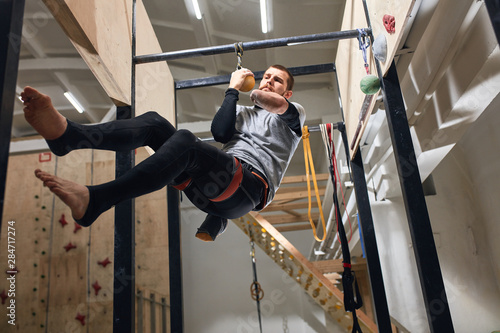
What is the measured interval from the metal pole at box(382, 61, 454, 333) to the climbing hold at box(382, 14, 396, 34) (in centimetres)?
18

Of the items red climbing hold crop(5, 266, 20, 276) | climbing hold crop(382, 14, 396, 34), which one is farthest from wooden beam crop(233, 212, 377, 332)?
red climbing hold crop(5, 266, 20, 276)

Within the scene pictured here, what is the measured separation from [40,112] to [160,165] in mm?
421

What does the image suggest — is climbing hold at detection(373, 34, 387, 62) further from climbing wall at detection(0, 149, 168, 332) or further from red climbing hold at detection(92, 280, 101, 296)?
red climbing hold at detection(92, 280, 101, 296)

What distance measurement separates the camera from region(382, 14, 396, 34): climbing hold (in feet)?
6.34

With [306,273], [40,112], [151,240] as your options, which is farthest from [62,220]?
[40,112]

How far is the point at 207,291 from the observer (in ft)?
28.3

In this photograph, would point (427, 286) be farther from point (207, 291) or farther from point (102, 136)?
point (207, 291)

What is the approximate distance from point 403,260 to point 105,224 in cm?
423

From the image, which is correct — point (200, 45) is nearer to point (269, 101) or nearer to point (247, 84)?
point (247, 84)

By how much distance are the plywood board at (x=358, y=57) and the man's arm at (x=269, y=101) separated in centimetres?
57

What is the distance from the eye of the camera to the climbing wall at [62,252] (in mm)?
5613

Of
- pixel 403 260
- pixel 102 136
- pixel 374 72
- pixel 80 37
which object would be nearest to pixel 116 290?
pixel 102 136

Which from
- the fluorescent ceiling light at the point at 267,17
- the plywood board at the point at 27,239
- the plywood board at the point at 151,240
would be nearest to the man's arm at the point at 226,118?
the fluorescent ceiling light at the point at 267,17

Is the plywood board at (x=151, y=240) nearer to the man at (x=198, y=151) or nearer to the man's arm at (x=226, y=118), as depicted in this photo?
the man at (x=198, y=151)
